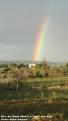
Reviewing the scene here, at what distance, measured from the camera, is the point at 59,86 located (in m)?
35.6

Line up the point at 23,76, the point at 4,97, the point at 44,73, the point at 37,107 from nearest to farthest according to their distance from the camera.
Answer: the point at 37,107, the point at 4,97, the point at 23,76, the point at 44,73

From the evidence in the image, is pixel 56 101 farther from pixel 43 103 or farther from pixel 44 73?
pixel 44 73

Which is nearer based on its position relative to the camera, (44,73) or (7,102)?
(7,102)

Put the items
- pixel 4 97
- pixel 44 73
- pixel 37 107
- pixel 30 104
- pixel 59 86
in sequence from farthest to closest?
pixel 44 73 → pixel 59 86 → pixel 4 97 → pixel 30 104 → pixel 37 107

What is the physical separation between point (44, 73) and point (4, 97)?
2471 centimetres

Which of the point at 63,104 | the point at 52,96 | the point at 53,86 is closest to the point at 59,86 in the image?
the point at 53,86

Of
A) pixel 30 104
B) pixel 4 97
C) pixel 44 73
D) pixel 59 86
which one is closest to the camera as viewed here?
pixel 30 104

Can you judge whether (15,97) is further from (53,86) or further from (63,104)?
(53,86)

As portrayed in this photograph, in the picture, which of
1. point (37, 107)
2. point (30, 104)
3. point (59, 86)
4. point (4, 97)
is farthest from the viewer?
point (59, 86)

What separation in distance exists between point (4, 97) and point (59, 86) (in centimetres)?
1185

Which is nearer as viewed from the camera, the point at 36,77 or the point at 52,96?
the point at 52,96

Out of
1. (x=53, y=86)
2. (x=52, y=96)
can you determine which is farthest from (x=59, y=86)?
(x=52, y=96)

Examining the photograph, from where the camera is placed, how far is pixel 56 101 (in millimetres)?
24109

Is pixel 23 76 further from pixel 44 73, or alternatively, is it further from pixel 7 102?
pixel 7 102
